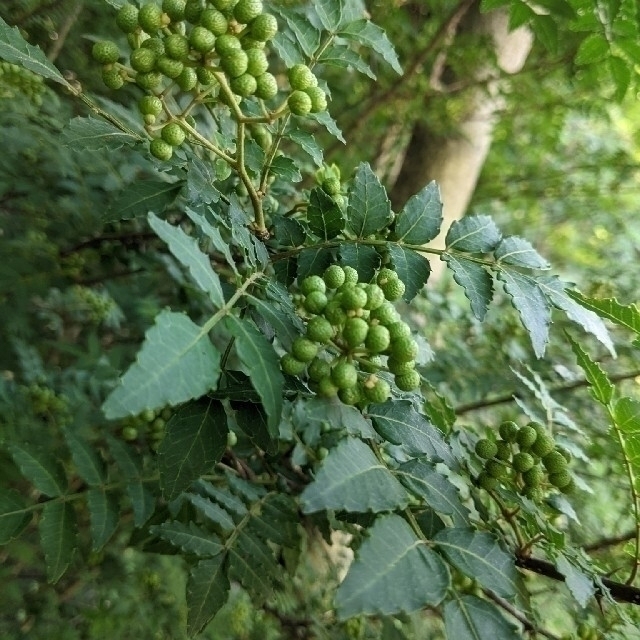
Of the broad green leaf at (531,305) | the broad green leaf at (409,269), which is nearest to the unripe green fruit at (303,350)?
the broad green leaf at (409,269)

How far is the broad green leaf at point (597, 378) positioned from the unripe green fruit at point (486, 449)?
0.54 feet

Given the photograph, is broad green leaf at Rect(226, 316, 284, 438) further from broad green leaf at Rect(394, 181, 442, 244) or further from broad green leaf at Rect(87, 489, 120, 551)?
broad green leaf at Rect(87, 489, 120, 551)

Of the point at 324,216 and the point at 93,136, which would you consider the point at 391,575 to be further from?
the point at 93,136

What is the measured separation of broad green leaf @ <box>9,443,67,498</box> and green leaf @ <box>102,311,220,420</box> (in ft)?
1.90

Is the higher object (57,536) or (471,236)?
(471,236)

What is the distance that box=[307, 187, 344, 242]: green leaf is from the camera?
890 millimetres

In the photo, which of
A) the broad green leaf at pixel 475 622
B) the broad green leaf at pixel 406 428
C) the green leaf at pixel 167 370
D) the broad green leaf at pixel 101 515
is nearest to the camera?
the green leaf at pixel 167 370

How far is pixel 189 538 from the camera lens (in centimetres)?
94

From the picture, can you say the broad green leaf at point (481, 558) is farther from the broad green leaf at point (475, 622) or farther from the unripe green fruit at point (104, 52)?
the unripe green fruit at point (104, 52)

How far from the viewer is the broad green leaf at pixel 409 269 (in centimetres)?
87

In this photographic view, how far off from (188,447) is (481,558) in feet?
1.21

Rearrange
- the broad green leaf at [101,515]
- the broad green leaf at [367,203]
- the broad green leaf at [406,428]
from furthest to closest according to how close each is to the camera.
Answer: the broad green leaf at [101,515] → the broad green leaf at [367,203] → the broad green leaf at [406,428]

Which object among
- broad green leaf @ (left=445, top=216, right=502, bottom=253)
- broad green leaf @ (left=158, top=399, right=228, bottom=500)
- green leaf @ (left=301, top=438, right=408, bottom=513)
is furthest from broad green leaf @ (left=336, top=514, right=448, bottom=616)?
broad green leaf @ (left=445, top=216, right=502, bottom=253)

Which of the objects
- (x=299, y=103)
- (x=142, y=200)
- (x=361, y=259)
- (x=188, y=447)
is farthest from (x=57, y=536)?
(x=299, y=103)
